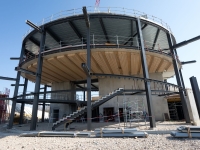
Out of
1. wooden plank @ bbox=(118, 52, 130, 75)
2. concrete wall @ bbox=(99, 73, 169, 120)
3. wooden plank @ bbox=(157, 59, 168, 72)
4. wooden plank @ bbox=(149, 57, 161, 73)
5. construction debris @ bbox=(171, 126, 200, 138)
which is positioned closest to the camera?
construction debris @ bbox=(171, 126, 200, 138)

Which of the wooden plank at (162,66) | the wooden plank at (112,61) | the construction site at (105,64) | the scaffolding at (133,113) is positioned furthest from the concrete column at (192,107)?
the wooden plank at (112,61)

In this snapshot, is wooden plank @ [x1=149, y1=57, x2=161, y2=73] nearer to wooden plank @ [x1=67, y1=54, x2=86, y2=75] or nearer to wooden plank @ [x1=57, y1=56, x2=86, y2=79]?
wooden plank @ [x1=67, y1=54, x2=86, y2=75]

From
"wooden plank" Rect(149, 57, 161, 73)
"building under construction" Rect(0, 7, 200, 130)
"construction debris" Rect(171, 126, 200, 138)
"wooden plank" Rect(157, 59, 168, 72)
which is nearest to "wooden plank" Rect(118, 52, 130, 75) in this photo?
"building under construction" Rect(0, 7, 200, 130)

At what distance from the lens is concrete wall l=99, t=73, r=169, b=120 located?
17.4 metres

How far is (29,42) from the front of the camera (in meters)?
17.7

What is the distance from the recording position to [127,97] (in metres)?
18.4

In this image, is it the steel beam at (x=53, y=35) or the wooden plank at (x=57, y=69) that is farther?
the steel beam at (x=53, y=35)

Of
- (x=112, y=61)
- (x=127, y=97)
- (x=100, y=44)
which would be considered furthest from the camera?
(x=127, y=97)

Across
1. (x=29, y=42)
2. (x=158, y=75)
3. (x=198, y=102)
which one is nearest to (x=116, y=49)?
(x=198, y=102)

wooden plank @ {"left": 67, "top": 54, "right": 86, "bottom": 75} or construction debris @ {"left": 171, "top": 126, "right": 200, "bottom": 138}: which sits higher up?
wooden plank @ {"left": 67, "top": 54, "right": 86, "bottom": 75}

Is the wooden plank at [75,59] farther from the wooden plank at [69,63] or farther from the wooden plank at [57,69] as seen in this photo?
the wooden plank at [57,69]

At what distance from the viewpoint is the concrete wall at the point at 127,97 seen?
57.2ft

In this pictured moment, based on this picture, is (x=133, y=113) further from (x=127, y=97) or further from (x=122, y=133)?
(x=122, y=133)

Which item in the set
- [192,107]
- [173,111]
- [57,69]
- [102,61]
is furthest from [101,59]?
[173,111]
